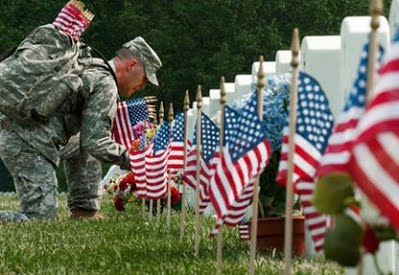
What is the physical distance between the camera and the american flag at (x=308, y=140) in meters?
4.54

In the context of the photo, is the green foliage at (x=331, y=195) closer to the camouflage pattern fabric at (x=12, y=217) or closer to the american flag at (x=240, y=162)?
the american flag at (x=240, y=162)

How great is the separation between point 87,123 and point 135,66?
3.35 feet

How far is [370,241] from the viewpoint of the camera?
2773 mm

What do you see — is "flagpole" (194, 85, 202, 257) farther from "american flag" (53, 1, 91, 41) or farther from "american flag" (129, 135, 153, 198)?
"american flag" (53, 1, 91, 41)

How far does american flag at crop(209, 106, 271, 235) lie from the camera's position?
17.4 feet

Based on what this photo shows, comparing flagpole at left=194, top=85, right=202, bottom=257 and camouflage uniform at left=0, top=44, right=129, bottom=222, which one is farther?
camouflage uniform at left=0, top=44, right=129, bottom=222

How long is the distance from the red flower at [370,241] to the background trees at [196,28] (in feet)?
125

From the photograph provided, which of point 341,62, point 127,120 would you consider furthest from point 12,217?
point 341,62

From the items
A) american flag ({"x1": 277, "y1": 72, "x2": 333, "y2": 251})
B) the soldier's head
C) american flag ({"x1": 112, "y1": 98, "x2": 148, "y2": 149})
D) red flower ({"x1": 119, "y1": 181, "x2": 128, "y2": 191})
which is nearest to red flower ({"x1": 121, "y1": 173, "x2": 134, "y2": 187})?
red flower ({"x1": 119, "y1": 181, "x2": 128, "y2": 191})

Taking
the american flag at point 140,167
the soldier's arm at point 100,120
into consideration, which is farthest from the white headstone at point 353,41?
the american flag at point 140,167

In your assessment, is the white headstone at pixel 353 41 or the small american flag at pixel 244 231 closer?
the white headstone at pixel 353 41

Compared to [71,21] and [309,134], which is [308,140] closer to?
[309,134]

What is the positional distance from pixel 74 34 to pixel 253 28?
3133cm

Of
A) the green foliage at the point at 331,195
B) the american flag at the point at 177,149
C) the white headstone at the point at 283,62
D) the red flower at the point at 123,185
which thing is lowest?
the red flower at the point at 123,185
